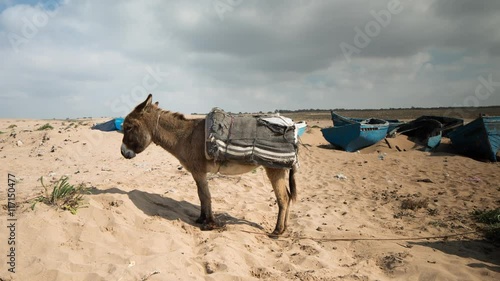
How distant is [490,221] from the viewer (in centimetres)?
612

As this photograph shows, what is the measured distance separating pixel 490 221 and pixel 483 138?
9.88 m

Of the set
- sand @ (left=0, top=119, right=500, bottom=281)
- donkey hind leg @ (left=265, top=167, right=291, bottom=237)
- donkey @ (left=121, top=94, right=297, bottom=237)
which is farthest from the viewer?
donkey hind leg @ (left=265, top=167, right=291, bottom=237)

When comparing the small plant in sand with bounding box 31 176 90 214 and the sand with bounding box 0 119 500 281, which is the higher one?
the small plant in sand with bounding box 31 176 90 214

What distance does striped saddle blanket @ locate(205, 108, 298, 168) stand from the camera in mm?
5164

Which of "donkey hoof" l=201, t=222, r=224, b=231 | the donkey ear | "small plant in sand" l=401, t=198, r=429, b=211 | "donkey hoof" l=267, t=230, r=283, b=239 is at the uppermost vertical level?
the donkey ear

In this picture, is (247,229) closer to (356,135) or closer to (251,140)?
(251,140)

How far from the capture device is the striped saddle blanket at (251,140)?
5.16m

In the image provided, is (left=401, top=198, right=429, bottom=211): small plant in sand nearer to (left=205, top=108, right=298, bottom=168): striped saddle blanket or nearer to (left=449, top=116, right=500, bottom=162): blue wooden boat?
(left=205, top=108, right=298, bottom=168): striped saddle blanket

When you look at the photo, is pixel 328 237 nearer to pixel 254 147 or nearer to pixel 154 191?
pixel 254 147

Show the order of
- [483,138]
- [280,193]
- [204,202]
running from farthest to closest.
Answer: [483,138] < [280,193] < [204,202]

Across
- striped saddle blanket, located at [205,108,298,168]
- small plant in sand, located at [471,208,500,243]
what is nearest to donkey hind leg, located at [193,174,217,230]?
striped saddle blanket, located at [205,108,298,168]

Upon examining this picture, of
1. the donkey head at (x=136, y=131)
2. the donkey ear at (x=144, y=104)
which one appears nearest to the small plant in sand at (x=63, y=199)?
the donkey head at (x=136, y=131)

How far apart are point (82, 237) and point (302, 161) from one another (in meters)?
Answer: 10.9

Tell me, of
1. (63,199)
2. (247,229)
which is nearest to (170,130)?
(63,199)
